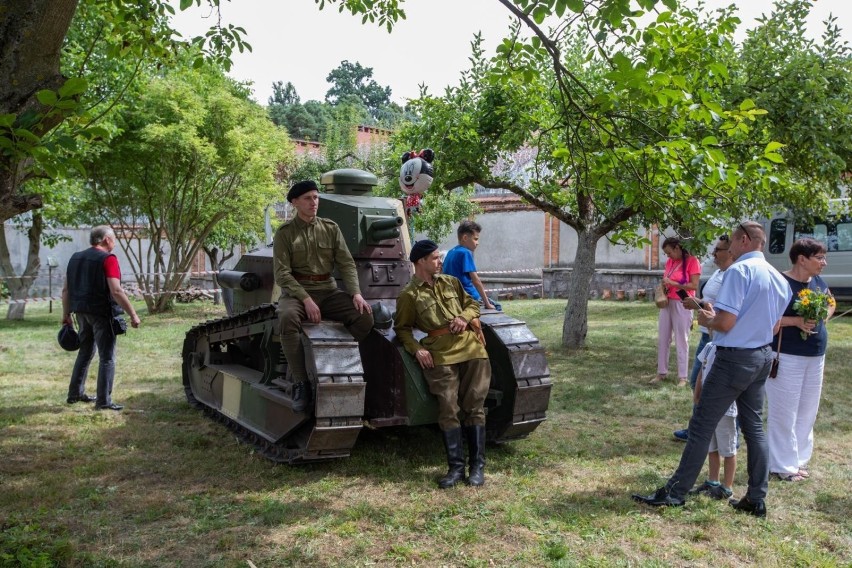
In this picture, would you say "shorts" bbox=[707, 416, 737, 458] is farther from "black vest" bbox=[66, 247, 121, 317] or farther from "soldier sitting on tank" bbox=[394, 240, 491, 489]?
"black vest" bbox=[66, 247, 121, 317]

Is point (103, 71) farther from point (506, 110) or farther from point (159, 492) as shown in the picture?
point (159, 492)

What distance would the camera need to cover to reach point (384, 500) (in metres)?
5.05

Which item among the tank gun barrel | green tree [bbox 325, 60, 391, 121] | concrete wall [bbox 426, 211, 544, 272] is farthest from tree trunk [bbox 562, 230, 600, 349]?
green tree [bbox 325, 60, 391, 121]

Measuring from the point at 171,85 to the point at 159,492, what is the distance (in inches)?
556

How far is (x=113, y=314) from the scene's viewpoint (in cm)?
762

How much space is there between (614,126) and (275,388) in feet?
10.7

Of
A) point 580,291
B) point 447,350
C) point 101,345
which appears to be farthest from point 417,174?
point 580,291

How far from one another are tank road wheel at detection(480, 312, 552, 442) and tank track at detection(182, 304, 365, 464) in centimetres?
116

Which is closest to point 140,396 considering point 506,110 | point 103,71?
point 506,110

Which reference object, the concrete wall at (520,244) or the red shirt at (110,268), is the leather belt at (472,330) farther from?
the concrete wall at (520,244)

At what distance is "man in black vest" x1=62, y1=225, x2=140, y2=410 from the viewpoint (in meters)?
7.56

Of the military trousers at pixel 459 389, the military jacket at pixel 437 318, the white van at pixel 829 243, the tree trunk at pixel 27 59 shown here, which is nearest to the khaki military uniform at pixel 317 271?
the military jacket at pixel 437 318

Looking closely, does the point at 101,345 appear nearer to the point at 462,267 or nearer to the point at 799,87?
the point at 462,267

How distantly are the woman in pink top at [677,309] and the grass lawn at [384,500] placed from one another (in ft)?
3.08
